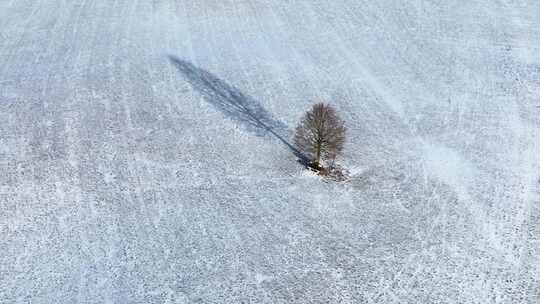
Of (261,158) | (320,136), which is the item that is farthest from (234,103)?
(320,136)

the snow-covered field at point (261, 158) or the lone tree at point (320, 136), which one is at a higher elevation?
the lone tree at point (320, 136)

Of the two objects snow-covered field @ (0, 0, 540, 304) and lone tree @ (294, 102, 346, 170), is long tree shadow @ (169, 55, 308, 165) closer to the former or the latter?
snow-covered field @ (0, 0, 540, 304)

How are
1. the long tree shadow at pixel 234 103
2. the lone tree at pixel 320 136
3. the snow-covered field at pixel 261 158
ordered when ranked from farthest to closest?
the long tree shadow at pixel 234 103
the lone tree at pixel 320 136
the snow-covered field at pixel 261 158

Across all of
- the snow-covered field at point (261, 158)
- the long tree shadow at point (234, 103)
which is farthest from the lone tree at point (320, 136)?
the snow-covered field at point (261, 158)

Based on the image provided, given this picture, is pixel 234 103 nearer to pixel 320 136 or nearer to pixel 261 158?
pixel 261 158

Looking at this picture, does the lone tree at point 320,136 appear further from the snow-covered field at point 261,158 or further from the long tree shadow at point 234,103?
the snow-covered field at point 261,158

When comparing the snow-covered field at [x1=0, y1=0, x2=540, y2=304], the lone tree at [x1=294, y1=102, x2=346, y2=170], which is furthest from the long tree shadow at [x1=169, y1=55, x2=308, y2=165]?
the lone tree at [x1=294, y1=102, x2=346, y2=170]
